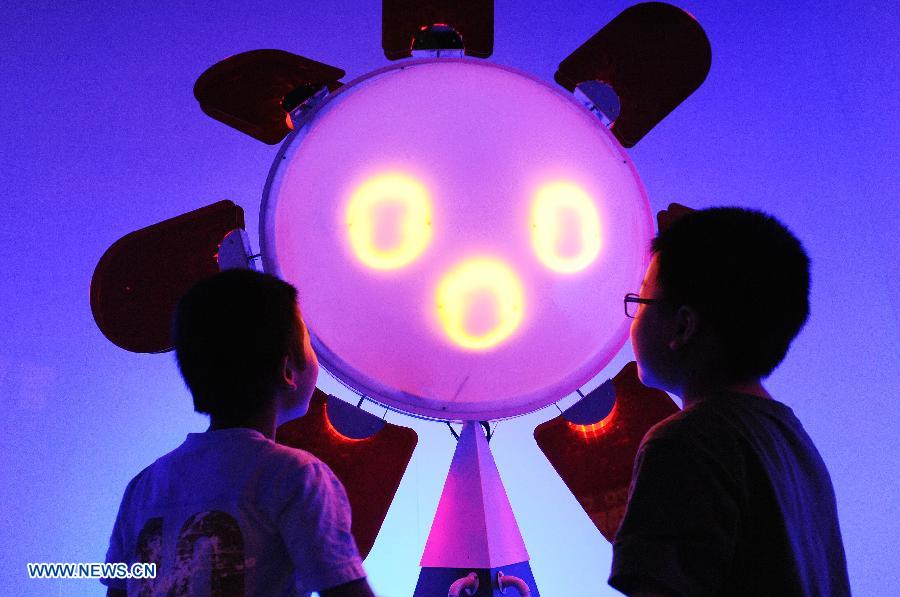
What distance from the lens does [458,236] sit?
38.8 inches

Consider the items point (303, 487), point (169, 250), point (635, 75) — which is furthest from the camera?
point (635, 75)

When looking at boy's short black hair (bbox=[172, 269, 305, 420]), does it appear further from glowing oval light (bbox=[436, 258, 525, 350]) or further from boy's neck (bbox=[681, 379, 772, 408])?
boy's neck (bbox=[681, 379, 772, 408])

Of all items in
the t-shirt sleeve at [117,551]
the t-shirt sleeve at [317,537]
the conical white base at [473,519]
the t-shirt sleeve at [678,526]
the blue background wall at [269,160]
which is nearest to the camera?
the t-shirt sleeve at [678,526]

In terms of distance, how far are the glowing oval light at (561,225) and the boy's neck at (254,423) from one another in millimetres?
427

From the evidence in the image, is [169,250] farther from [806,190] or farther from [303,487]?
[806,190]

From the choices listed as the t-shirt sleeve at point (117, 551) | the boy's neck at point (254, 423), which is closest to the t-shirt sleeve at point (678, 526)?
the boy's neck at point (254, 423)

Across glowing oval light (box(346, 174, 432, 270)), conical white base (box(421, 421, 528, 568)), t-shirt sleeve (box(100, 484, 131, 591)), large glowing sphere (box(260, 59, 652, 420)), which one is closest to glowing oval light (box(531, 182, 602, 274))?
large glowing sphere (box(260, 59, 652, 420))

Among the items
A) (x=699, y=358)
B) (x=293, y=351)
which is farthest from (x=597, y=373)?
(x=293, y=351)

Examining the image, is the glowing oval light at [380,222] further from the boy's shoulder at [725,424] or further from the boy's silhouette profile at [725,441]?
the boy's shoulder at [725,424]

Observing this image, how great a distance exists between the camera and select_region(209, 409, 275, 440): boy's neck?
0.75 metres

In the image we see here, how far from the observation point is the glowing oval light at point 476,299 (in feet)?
3.24

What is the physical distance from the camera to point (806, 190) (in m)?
1.32

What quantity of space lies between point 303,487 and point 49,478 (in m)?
0.63

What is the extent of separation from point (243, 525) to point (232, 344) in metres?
0.19
